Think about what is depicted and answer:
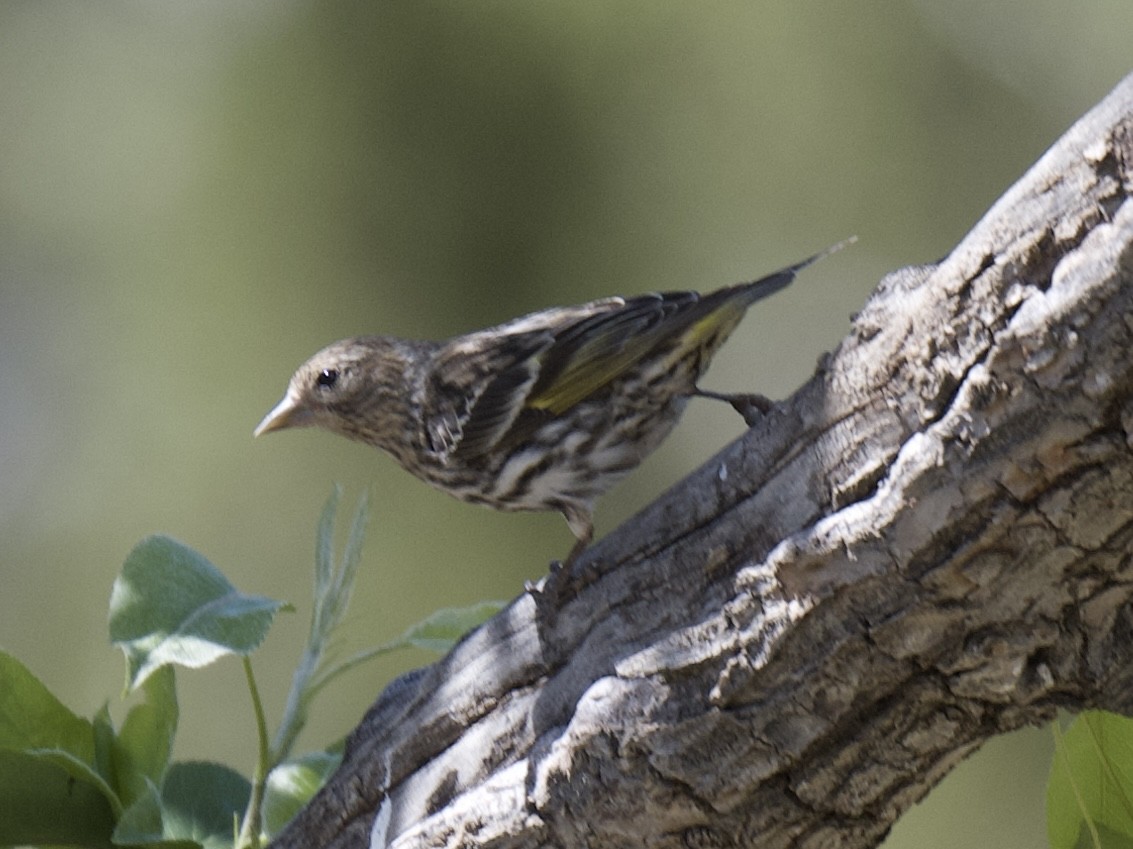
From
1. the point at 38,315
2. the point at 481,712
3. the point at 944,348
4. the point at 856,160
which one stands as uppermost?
the point at 856,160

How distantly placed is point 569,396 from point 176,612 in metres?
→ 0.90

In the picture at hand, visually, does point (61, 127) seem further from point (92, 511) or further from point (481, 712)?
point (481, 712)

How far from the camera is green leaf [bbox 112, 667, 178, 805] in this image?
1.83 metres

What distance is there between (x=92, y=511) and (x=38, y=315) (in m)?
0.87

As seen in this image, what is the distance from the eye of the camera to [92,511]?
464cm

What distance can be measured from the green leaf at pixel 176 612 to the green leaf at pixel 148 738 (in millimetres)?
106

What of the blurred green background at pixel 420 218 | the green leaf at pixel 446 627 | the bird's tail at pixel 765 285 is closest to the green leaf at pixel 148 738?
the green leaf at pixel 446 627

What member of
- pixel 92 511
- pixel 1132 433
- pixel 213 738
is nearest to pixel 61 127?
pixel 92 511

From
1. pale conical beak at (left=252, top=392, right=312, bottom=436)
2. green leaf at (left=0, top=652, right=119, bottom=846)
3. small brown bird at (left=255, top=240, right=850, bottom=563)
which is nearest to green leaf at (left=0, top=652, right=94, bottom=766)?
green leaf at (left=0, top=652, right=119, bottom=846)

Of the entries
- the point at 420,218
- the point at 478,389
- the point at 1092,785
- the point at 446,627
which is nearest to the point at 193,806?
the point at 446,627

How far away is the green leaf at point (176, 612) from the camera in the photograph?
1.69 m

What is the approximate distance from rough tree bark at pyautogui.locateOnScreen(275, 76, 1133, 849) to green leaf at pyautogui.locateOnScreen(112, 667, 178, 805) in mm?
384

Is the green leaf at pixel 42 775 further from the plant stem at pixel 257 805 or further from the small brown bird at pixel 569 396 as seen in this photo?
the small brown bird at pixel 569 396

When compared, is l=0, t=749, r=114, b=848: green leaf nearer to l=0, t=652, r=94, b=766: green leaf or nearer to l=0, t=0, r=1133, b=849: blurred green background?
l=0, t=652, r=94, b=766: green leaf
